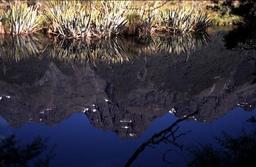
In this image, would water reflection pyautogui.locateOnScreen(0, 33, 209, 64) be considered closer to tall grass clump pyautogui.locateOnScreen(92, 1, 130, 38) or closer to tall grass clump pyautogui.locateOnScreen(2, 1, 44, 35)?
tall grass clump pyautogui.locateOnScreen(2, 1, 44, 35)

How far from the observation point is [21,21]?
2648 cm

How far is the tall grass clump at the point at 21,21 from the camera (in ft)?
86.3

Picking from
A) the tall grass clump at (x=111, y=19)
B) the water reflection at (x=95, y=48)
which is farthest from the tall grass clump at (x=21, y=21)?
the tall grass clump at (x=111, y=19)

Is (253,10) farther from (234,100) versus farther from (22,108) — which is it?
(22,108)

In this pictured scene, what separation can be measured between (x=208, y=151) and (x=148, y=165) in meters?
1.73

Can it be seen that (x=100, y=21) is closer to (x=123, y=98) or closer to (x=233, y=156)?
(x=123, y=98)

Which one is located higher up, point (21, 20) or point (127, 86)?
point (21, 20)

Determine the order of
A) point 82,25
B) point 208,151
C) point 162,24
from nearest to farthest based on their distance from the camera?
point 208,151 → point 82,25 → point 162,24

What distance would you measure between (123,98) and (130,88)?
1.12 metres

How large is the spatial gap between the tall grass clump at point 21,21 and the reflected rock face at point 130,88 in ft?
16.8

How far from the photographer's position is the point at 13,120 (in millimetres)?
13500

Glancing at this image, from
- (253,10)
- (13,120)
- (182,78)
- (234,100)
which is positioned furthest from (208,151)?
(253,10)

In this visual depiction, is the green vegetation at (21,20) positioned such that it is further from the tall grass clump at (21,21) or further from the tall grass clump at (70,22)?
the tall grass clump at (70,22)

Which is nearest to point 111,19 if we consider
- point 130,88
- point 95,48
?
point 95,48
